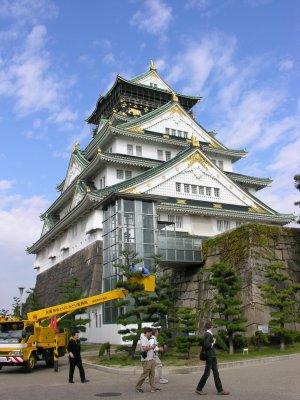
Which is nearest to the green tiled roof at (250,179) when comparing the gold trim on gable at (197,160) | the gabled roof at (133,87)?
the gold trim on gable at (197,160)

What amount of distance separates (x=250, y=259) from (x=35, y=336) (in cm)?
1102

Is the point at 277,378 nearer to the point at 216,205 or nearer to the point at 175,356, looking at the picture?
the point at 175,356

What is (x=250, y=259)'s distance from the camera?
22.2m

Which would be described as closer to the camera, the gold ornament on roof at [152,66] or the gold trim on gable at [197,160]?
the gold trim on gable at [197,160]

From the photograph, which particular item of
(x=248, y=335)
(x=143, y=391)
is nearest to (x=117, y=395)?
(x=143, y=391)

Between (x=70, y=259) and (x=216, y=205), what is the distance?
1474cm

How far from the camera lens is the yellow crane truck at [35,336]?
15.9 meters

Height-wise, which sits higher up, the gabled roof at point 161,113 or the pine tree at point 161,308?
the gabled roof at point 161,113

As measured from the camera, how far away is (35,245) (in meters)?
51.9

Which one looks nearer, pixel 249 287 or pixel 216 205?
pixel 249 287

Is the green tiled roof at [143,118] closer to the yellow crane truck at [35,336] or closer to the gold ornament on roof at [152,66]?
the gold ornament on roof at [152,66]

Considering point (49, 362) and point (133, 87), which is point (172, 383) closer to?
point (49, 362)

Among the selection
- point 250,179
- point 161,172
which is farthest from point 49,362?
point 250,179

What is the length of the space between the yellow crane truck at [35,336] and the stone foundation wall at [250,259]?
7330mm
